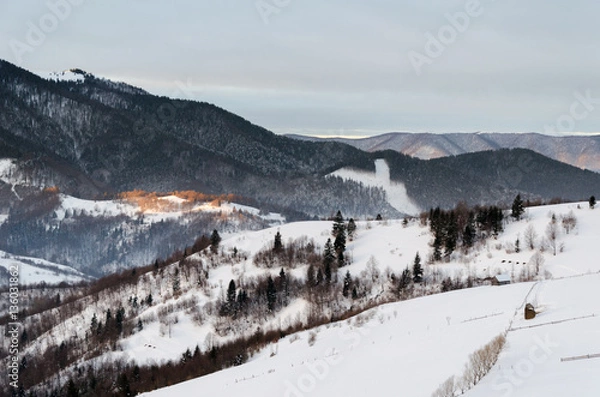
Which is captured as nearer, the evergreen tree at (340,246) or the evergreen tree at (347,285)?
the evergreen tree at (347,285)

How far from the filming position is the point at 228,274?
299 ft

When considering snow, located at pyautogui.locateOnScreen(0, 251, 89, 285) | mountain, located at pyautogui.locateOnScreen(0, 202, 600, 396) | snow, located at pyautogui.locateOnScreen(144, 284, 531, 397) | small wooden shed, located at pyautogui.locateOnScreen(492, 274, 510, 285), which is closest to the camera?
snow, located at pyautogui.locateOnScreen(144, 284, 531, 397)

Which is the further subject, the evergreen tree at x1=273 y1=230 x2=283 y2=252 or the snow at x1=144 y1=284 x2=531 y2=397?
the evergreen tree at x1=273 y1=230 x2=283 y2=252

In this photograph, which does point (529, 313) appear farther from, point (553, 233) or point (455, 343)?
point (553, 233)

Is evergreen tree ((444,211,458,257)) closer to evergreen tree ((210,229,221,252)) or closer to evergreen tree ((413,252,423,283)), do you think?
evergreen tree ((413,252,423,283))

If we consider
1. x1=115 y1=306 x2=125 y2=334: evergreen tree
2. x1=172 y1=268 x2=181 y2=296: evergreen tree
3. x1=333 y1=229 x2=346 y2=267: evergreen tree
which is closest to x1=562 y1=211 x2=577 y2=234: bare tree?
x1=333 y1=229 x2=346 y2=267: evergreen tree

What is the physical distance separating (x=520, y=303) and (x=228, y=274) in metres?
Answer: 59.1

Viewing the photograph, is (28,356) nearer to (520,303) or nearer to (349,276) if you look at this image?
(349,276)

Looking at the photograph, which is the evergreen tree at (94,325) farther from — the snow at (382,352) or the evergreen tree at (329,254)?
the snow at (382,352)

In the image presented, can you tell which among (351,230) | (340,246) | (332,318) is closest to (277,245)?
(340,246)

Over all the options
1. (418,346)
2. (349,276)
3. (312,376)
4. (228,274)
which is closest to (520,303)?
(418,346)

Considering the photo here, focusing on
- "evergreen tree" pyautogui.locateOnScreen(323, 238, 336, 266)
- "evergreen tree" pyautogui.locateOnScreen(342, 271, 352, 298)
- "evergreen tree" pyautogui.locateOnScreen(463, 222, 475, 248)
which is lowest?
"evergreen tree" pyautogui.locateOnScreen(342, 271, 352, 298)

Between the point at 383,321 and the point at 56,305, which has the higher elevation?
the point at 383,321

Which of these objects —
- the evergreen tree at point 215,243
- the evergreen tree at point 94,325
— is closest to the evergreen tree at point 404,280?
the evergreen tree at point 215,243
